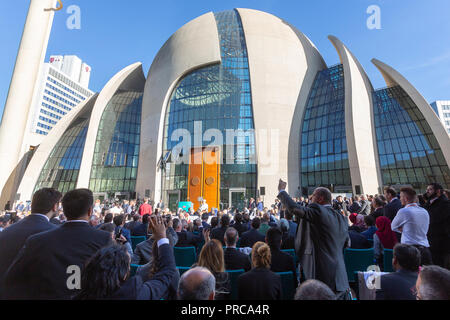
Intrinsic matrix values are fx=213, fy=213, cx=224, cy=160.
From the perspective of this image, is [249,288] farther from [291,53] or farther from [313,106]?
[291,53]

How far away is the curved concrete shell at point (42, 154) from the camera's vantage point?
1048 inches

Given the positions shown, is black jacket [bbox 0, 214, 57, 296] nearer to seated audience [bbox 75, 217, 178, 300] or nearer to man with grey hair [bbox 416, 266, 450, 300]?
seated audience [bbox 75, 217, 178, 300]

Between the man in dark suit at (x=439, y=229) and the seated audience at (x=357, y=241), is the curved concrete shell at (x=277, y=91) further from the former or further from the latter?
the man in dark suit at (x=439, y=229)

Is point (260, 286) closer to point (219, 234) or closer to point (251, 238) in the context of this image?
point (251, 238)

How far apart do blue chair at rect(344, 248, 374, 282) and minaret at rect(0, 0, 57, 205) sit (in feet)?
58.8

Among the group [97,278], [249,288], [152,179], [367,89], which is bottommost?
[249,288]

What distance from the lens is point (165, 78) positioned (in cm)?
2967

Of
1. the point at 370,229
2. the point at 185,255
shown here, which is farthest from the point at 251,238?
the point at 370,229

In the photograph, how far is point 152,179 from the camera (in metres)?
27.5

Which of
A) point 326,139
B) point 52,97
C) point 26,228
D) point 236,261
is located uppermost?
point 52,97

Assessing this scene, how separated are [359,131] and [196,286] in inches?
1019
